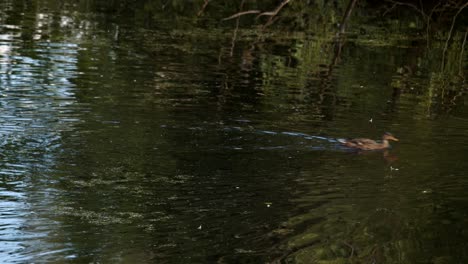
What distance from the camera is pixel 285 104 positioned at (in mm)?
14875

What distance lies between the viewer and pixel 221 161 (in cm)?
1123

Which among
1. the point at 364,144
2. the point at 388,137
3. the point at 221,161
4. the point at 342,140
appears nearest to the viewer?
the point at 221,161

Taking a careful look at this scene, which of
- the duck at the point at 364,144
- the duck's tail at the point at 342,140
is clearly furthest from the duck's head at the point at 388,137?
the duck's tail at the point at 342,140

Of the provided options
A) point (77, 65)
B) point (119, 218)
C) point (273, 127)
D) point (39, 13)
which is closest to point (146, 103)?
point (273, 127)

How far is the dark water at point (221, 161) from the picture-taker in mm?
8547

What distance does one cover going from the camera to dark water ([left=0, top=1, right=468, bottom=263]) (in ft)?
28.0

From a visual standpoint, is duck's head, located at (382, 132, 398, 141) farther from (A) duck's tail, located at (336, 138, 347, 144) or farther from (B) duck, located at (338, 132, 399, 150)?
(A) duck's tail, located at (336, 138, 347, 144)

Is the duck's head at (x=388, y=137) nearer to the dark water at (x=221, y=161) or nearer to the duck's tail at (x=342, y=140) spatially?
the dark water at (x=221, y=161)

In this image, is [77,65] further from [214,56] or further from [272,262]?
[272,262]

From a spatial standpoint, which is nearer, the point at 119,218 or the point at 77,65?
the point at 119,218

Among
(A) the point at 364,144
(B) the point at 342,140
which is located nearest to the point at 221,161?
(B) the point at 342,140

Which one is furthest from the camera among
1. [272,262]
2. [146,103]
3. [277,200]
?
[146,103]

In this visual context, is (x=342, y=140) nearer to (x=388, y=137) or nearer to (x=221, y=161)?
(x=388, y=137)

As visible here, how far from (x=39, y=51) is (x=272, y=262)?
40.7 feet
